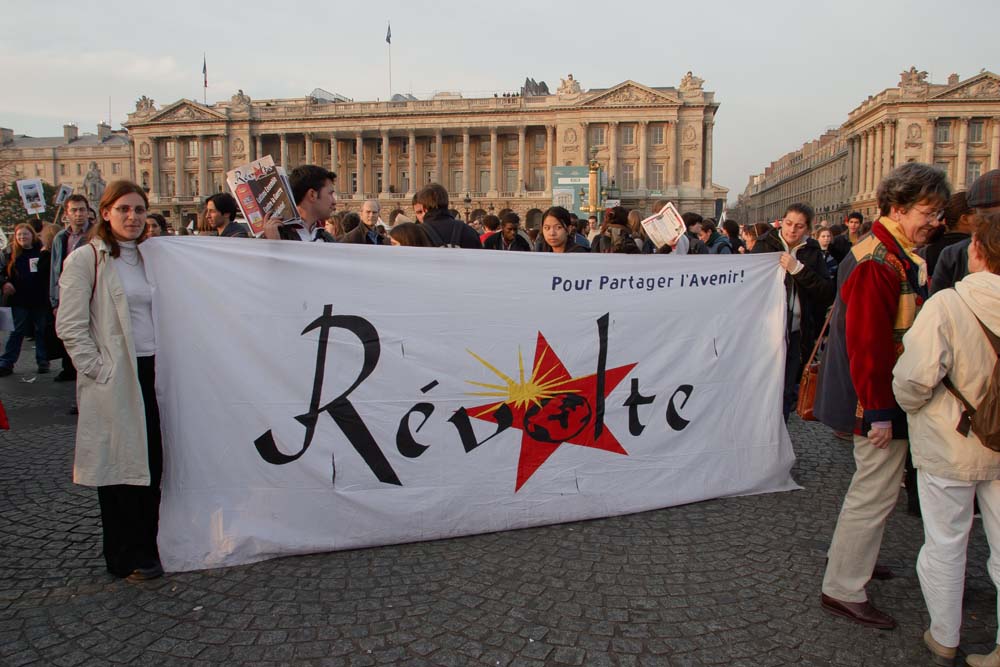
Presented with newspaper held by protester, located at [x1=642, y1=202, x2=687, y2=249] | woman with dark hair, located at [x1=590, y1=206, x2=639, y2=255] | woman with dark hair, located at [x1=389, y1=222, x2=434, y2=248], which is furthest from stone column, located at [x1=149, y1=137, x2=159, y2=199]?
woman with dark hair, located at [x1=389, y1=222, x2=434, y2=248]

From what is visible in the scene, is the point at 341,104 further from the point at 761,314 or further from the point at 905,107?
the point at 761,314

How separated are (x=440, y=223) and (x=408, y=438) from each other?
75.1 inches

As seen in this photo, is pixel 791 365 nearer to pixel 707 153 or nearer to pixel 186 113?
pixel 707 153

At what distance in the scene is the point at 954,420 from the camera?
8.13ft

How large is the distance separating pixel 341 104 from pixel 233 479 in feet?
252

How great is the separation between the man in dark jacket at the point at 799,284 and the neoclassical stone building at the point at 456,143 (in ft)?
197

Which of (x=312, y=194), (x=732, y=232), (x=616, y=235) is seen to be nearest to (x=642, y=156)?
(x=732, y=232)

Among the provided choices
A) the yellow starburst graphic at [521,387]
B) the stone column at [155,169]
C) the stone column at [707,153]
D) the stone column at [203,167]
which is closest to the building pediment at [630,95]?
the stone column at [707,153]

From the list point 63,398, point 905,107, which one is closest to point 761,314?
point 63,398

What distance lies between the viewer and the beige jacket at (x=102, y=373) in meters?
3.03

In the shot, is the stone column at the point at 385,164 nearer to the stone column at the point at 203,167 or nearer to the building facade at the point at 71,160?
the stone column at the point at 203,167

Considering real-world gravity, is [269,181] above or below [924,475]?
above

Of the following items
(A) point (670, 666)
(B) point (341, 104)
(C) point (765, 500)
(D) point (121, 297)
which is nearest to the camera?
(A) point (670, 666)

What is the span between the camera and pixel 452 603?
292 centimetres
